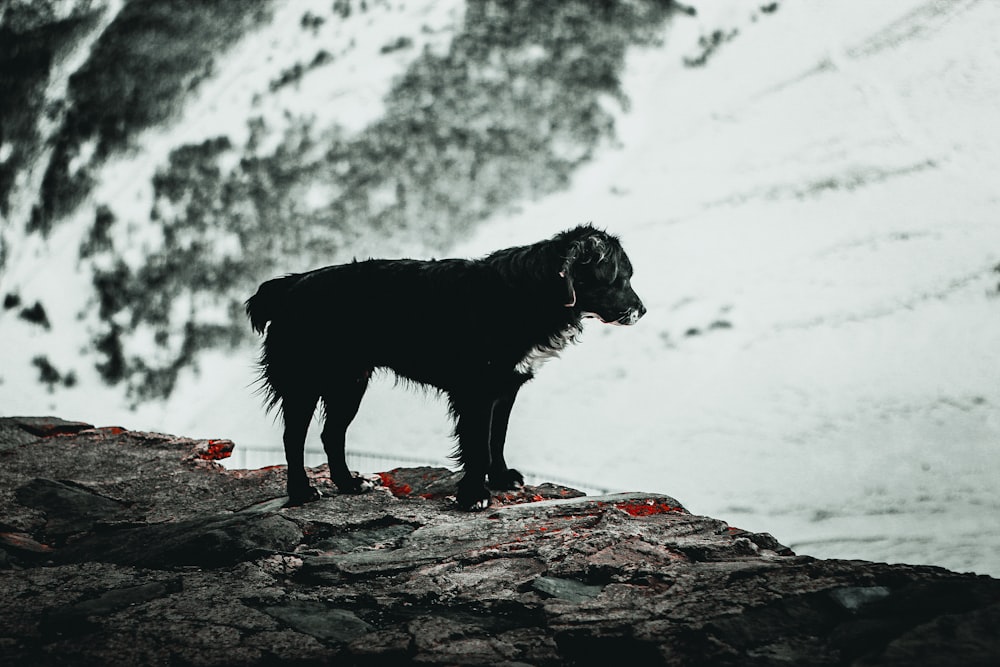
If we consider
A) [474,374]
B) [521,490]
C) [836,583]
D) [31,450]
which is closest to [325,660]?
[836,583]

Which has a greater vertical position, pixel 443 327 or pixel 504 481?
pixel 443 327

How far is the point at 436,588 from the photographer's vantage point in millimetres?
3043

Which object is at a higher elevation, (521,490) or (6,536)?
(521,490)

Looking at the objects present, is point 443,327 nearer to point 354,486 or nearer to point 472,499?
point 472,499

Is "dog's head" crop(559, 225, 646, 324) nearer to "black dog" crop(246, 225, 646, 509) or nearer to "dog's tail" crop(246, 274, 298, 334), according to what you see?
"black dog" crop(246, 225, 646, 509)

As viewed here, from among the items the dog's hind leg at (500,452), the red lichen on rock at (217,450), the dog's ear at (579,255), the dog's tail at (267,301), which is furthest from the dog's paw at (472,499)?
the red lichen on rock at (217,450)

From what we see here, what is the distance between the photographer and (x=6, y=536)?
12.8ft

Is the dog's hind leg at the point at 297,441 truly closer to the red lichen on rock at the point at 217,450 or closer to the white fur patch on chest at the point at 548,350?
the red lichen on rock at the point at 217,450

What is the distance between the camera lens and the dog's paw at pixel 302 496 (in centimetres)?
448

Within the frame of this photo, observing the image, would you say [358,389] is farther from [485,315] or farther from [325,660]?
[325,660]

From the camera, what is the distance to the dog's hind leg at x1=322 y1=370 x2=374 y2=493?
480cm

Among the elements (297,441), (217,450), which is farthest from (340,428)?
(217,450)

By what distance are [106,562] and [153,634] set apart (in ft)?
3.35

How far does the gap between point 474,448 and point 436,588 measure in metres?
1.40
